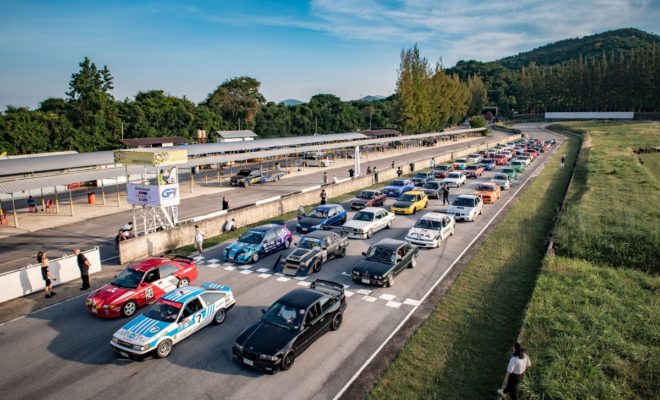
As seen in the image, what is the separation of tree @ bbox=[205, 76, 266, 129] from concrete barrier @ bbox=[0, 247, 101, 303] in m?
86.0

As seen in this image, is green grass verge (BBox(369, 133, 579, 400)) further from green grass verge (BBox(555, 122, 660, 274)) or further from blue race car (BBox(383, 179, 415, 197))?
blue race car (BBox(383, 179, 415, 197))

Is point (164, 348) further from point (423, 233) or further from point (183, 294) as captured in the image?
point (423, 233)

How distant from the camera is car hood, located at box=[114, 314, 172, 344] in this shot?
11961 mm

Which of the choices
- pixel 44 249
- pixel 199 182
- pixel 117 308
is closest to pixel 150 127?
pixel 199 182

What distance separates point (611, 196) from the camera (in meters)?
29.9

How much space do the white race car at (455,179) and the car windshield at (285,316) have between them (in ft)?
97.0

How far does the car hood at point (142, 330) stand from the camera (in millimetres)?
11961

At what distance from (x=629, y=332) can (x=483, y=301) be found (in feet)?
14.5

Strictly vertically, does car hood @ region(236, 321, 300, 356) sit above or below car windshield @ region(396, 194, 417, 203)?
below

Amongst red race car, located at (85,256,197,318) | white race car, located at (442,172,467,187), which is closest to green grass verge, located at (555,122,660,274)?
white race car, located at (442,172,467,187)

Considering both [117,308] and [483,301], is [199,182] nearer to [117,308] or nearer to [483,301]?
[117,308]

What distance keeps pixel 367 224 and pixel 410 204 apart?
672 centimetres

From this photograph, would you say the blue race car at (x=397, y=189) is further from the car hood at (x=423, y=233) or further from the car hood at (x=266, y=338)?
the car hood at (x=266, y=338)

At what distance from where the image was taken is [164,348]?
12.2 metres
